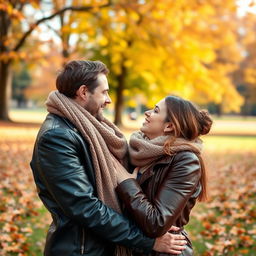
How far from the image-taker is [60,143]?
7.89 ft

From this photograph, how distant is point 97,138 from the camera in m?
2.55

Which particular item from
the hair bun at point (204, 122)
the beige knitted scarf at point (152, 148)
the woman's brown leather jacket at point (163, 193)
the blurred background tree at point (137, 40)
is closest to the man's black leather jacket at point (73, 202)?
the woman's brown leather jacket at point (163, 193)

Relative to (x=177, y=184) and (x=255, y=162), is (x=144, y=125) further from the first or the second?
(x=255, y=162)

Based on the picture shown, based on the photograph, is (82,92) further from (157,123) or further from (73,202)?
(73,202)

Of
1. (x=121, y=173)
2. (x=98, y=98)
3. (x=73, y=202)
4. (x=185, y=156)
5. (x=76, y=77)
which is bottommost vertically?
(x=73, y=202)

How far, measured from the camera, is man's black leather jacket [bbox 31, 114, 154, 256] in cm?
238

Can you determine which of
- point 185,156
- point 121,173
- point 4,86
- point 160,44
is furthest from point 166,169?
point 4,86

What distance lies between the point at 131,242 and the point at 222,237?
137 inches

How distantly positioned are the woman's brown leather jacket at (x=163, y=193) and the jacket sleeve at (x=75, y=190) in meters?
0.11

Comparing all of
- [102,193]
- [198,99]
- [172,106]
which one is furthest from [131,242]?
[198,99]

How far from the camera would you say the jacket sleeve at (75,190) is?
93.7 inches

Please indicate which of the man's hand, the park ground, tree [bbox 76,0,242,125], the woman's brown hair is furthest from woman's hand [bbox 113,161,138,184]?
tree [bbox 76,0,242,125]

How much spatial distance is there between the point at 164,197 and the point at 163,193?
26mm

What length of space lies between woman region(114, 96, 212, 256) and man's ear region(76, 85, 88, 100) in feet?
1.43
